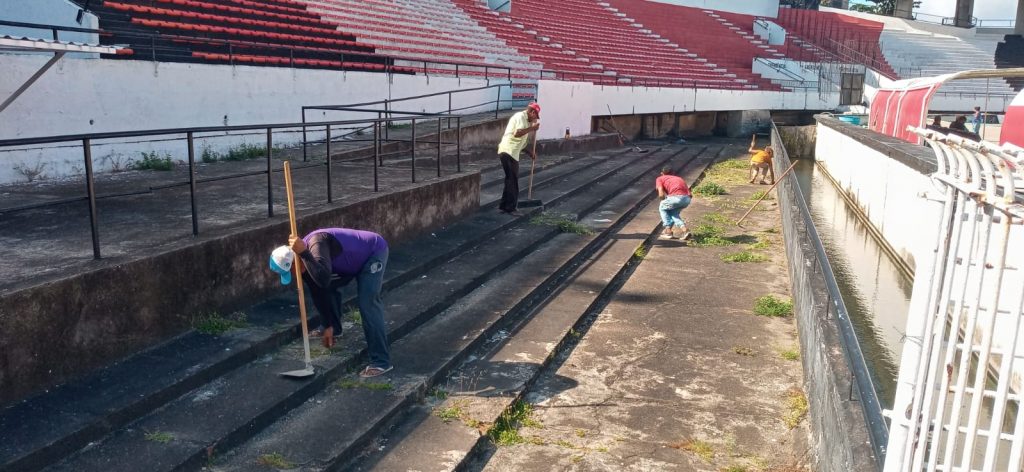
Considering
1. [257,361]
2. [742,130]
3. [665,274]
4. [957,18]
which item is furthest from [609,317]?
[957,18]

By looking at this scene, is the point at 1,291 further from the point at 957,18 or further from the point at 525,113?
the point at 957,18

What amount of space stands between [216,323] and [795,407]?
4333 mm

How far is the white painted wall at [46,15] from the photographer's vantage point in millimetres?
10250

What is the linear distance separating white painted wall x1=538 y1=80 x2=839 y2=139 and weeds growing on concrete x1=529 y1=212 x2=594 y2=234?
8.84m

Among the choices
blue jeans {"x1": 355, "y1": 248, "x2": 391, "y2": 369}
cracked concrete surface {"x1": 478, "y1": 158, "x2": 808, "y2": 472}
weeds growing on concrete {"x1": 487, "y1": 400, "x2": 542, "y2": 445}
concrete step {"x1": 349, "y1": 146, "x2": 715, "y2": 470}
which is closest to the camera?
concrete step {"x1": 349, "y1": 146, "x2": 715, "y2": 470}

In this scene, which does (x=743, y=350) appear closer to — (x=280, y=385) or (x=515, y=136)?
(x=280, y=385)

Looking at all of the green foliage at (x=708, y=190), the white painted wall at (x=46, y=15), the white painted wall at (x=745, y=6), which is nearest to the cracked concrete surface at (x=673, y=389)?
the green foliage at (x=708, y=190)

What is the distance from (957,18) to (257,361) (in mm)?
58195

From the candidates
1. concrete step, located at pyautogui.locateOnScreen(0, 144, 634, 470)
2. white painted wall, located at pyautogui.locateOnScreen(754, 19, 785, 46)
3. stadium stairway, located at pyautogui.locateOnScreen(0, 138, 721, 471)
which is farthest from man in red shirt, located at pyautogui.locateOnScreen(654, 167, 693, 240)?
white painted wall, located at pyautogui.locateOnScreen(754, 19, 785, 46)

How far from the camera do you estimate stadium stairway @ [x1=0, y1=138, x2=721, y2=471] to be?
4.38 meters

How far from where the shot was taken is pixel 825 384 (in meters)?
4.77

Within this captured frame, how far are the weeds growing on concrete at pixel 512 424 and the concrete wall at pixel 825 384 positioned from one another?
6.04 feet

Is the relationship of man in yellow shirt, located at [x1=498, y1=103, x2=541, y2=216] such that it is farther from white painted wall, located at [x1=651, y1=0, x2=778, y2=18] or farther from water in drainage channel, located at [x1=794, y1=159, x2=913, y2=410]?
white painted wall, located at [x1=651, y1=0, x2=778, y2=18]

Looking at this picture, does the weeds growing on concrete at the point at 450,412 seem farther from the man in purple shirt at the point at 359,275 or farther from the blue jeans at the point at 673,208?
the blue jeans at the point at 673,208
